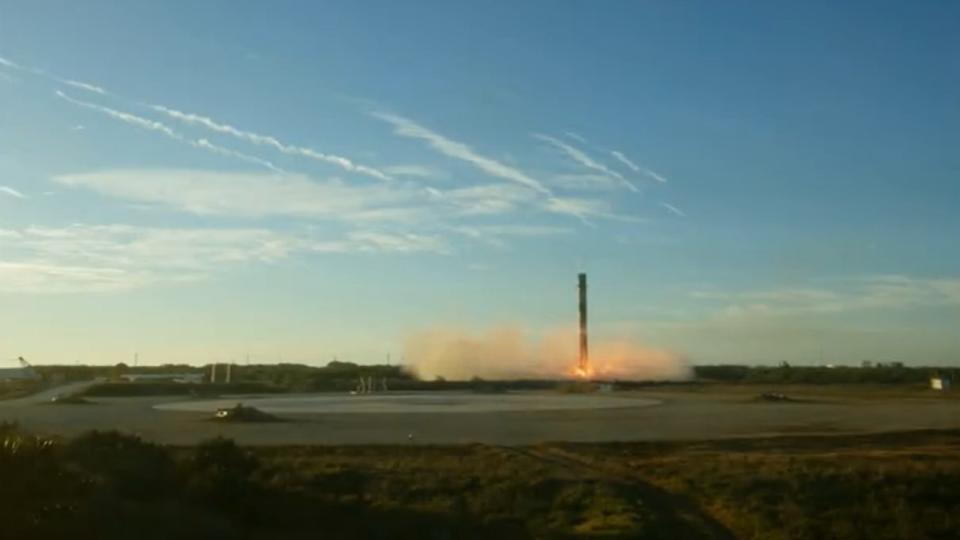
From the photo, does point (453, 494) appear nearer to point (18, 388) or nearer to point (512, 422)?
point (512, 422)

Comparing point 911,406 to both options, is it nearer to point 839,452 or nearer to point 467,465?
point 839,452

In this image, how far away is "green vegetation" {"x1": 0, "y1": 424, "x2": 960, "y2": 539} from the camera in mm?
24562

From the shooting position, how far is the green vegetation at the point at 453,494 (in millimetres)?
24562

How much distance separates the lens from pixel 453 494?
103ft

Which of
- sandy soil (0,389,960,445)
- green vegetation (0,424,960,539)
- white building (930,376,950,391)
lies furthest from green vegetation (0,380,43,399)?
white building (930,376,950,391)

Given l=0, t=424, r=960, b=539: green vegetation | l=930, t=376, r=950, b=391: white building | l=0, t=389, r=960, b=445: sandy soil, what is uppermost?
l=930, t=376, r=950, b=391: white building

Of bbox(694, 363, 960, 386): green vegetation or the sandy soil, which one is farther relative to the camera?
bbox(694, 363, 960, 386): green vegetation

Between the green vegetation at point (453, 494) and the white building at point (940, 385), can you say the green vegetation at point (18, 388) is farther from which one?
the white building at point (940, 385)

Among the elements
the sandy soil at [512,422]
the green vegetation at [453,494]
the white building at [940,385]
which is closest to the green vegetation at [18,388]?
the sandy soil at [512,422]

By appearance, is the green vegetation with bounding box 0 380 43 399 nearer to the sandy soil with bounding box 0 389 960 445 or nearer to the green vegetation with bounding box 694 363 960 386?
the sandy soil with bounding box 0 389 960 445

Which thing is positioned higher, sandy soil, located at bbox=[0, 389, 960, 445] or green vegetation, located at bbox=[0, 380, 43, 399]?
green vegetation, located at bbox=[0, 380, 43, 399]

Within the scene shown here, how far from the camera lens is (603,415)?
63750 mm

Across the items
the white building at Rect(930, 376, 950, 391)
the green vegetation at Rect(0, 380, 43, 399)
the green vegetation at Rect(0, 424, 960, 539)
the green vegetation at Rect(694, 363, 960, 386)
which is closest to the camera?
the green vegetation at Rect(0, 424, 960, 539)

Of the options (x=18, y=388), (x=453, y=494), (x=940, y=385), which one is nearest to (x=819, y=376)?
(x=940, y=385)
